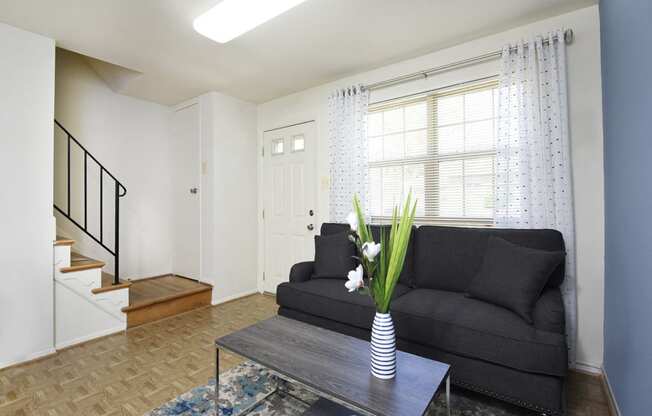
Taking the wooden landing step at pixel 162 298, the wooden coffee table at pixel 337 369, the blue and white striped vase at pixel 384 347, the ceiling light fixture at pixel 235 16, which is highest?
the ceiling light fixture at pixel 235 16

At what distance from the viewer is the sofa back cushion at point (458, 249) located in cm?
218

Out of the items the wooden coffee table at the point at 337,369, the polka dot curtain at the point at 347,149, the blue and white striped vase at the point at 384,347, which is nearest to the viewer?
the wooden coffee table at the point at 337,369

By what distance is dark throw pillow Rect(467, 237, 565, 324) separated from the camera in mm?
1862

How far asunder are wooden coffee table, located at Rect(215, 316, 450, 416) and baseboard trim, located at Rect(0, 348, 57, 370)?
1887 mm

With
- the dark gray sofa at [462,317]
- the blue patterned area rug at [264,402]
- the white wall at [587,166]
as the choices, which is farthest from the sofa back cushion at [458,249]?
the blue patterned area rug at [264,402]

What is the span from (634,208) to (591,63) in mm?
1332

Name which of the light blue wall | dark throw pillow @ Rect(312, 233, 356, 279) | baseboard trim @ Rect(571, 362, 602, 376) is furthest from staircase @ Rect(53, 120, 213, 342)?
the light blue wall

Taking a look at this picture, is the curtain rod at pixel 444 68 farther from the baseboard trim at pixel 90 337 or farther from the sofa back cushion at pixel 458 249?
the baseboard trim at pixel 90 337

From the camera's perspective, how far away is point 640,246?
1.40 metres

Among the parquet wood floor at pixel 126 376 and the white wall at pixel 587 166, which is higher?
the white wall at pixel 587 166

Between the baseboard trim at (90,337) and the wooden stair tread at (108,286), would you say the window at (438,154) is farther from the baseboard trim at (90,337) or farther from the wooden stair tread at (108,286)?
the baseboard trim at (90,337)

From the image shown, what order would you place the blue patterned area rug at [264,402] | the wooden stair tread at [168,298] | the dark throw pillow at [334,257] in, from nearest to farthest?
the blue patterned area rug at [264,402], the dark throw pillow at [334,257], the wooden stair tread at [168,298]

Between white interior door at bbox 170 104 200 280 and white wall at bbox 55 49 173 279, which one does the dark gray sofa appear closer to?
white interior door at bbox 170 104 200 280

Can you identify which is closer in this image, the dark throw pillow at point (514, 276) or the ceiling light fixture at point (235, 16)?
the dark throw pillow at point (514, 276)
